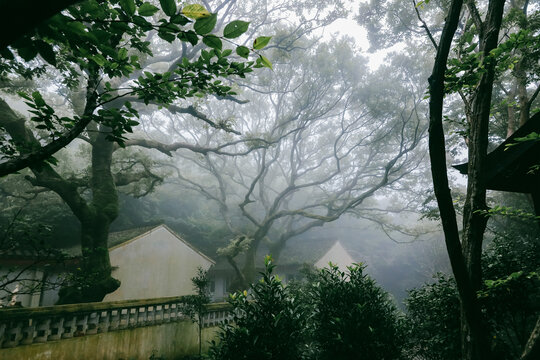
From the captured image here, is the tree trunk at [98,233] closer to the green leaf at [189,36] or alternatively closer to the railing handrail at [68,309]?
the railing handrail at [68,309]

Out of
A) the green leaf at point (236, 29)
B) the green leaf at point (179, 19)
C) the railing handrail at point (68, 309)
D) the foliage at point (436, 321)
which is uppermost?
the green leaf at point (179, 19)

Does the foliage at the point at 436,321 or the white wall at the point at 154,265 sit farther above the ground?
the white wall at the point at 154,265

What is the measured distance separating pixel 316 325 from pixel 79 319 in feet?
20.3

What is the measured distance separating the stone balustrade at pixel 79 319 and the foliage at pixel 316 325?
2213 millimetres

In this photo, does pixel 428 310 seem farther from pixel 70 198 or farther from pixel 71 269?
pixel 71 269

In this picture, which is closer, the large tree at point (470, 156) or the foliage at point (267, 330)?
the large tree at point (470, 156)

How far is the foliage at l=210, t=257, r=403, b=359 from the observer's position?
4199mm

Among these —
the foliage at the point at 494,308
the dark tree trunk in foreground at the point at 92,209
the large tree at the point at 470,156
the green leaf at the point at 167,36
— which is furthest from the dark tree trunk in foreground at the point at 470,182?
the dark tree trunk in foreground at the point at 92,209

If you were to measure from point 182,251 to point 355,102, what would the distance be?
48.7 feet

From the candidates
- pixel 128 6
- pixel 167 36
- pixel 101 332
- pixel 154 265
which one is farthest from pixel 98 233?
pixel 128 6

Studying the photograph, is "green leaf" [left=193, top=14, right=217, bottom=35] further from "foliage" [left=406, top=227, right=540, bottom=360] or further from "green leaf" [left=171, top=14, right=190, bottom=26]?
"foliage" [left=406, top=227, right=540, bottom=360]

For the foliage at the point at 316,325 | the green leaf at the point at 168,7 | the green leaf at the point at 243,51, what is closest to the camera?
the green leaf at the point at 168,7

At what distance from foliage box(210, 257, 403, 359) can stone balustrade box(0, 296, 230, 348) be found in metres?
2.21

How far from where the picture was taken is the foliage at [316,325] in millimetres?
4199
